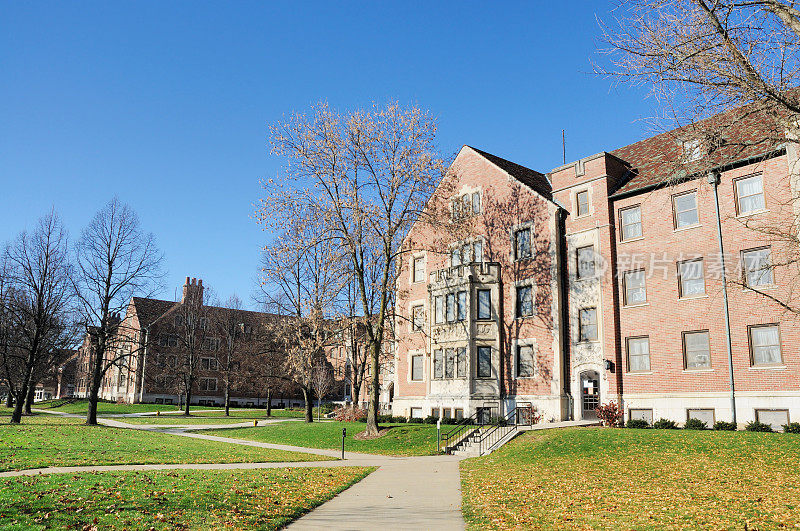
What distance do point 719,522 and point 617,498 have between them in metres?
2.98

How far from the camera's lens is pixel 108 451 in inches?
875

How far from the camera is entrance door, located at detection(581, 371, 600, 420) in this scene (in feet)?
102

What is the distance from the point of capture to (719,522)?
1032 centimetres

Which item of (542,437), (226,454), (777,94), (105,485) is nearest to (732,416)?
(542,437)

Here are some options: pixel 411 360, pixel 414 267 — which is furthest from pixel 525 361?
pixel 414 267


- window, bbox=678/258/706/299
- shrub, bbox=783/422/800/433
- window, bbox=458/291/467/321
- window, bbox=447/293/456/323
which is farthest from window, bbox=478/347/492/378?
shrub, bbox=783/422/800/433

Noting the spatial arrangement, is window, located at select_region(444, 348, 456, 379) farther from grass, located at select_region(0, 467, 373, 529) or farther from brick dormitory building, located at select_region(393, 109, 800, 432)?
grass, located at select_region(0, 467, 373, 529)

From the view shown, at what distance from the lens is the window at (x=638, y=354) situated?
2891 cm

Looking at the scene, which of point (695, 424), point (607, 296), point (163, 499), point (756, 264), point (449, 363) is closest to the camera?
point (163, 499)

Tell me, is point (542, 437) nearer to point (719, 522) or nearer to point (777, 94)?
point (719, 522)

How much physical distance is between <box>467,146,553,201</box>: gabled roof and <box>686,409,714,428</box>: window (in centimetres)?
1345

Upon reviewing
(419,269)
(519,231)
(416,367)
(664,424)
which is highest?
(519,231)

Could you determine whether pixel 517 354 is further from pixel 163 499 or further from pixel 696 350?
pixel 163 499

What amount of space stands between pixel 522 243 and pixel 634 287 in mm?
7287
